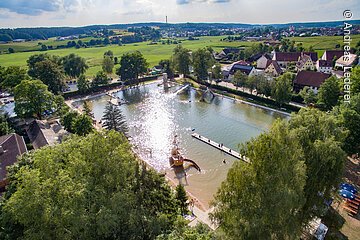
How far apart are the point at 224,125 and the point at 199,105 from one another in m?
11.5

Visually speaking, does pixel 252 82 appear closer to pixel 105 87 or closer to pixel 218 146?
pixel 218 146

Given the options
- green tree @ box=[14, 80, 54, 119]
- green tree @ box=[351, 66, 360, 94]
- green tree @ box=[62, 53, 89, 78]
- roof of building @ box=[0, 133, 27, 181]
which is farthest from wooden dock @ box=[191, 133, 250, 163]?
green tree @ box=[62, 53, 89, 78]

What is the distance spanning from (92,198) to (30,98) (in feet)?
110

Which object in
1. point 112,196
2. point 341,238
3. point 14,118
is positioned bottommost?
point 341,238

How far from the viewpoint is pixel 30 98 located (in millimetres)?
41062

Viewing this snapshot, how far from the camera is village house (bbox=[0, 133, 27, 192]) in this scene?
2517cm

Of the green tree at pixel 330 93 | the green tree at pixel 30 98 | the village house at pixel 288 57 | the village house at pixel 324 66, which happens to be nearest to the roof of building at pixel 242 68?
the village house at pixel 288 57

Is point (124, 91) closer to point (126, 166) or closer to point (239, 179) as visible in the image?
point (126, 166)

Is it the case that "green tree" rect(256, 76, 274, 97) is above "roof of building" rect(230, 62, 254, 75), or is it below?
below

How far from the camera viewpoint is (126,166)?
50.8 ft

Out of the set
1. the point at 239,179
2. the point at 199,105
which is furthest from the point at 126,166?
the point at 199,105

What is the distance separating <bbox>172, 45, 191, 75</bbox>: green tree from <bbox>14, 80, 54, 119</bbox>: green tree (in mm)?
35920

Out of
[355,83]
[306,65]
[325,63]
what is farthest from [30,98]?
[325,63]

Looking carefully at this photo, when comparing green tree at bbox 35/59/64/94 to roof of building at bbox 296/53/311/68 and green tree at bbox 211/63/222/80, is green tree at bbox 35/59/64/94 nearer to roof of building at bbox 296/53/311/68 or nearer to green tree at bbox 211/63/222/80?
green tree at bbox 211/63/222/80
